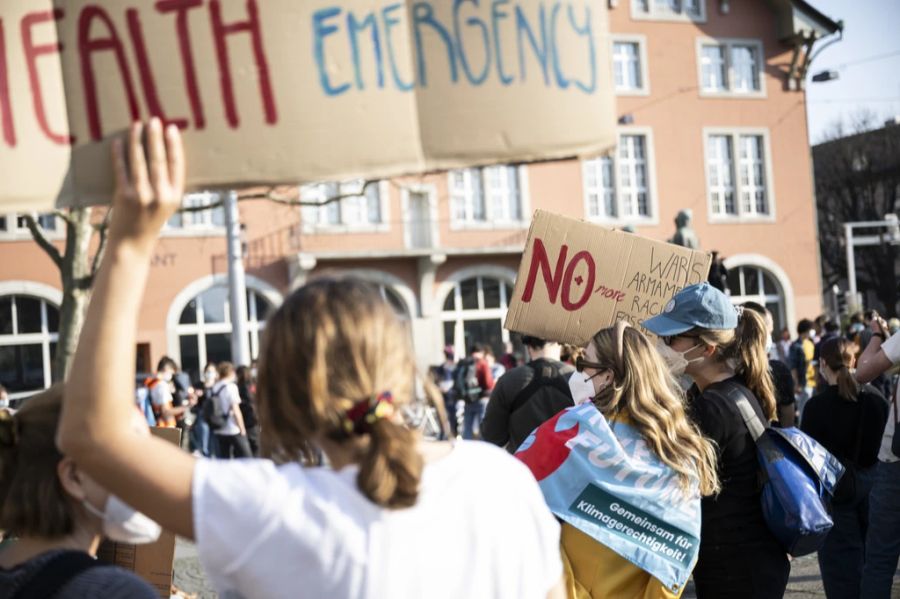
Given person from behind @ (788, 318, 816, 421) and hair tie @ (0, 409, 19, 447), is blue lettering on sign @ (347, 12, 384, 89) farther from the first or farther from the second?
person from behind @ (788, 318, 816, 421)

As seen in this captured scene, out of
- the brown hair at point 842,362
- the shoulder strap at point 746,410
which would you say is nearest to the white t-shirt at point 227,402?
the brown hair at point 842,362

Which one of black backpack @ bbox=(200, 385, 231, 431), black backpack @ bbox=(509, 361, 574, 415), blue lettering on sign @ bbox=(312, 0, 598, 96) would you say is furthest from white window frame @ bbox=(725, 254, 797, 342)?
blue lettering on sign @ bbox=(312, 0, 598, 96)

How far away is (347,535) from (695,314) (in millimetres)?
2504

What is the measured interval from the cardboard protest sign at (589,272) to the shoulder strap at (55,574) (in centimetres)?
336

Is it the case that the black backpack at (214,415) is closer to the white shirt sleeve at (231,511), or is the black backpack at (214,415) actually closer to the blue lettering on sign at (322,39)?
the blue lettering on sign at (322,39)

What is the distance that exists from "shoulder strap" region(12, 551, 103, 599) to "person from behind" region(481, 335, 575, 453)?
3697 millimetres

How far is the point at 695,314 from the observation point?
12.7ft

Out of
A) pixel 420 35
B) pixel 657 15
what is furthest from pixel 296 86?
pixel 657 15

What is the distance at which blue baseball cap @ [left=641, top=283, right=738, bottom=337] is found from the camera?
12.6ft

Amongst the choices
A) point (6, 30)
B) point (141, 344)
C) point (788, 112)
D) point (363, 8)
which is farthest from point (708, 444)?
point (788, 112)

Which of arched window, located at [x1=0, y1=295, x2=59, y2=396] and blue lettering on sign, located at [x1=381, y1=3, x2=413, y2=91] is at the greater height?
blue lettering on sign, located at [x1=381, y1=3, x2=413, y2=91]

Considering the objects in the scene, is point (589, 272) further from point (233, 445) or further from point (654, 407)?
point (233, 445)

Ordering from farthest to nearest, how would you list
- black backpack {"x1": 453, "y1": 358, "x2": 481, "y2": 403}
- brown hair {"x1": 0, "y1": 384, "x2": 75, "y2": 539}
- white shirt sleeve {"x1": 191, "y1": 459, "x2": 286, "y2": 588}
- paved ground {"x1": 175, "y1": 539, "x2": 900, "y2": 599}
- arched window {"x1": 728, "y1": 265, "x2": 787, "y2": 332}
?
arched window {"x1": 728, "y1": 265, "x2": 787, "y2": 332} < black backpack {"x1": 453, "y1": 358, "x2": 481, "y2": 403} < paved ground {"x1": 175, "y1": 539, "x2": 900, "y2": 599} < brown hair {"x1": 0, "y1": 384, "x2": 75, "y2": 539} < white shirt sleeve {"x1": 191, "y1": 459, "x2": 286, "y2": 588}

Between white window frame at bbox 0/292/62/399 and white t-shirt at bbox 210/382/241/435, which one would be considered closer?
white t-shirt at bbox 210/382/241/435
